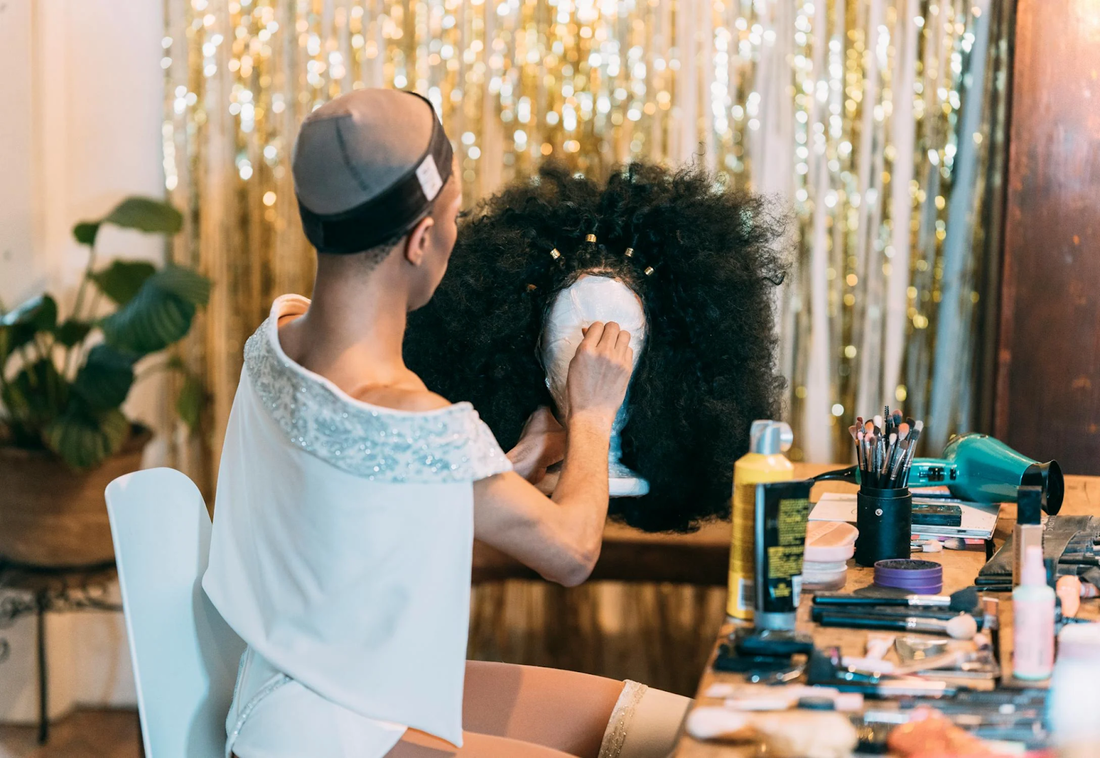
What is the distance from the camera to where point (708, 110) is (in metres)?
2.35

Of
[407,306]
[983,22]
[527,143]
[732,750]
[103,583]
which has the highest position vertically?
[983,22]

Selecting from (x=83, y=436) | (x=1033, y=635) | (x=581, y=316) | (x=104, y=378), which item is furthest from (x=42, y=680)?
(x=1033, y=635)

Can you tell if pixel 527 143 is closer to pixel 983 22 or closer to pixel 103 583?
pixel 983 22

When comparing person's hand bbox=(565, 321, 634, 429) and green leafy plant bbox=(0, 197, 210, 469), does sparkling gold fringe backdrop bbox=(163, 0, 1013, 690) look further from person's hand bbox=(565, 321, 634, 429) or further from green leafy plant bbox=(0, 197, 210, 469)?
person's hand bbox=(565, 321, 634, 429)

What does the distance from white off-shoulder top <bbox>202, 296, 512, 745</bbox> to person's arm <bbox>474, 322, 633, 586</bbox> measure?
1.4 inches

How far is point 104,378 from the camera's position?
7.21 feet

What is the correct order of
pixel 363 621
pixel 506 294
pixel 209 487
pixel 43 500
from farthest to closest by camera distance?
pixel 209 487
pixel 43 500
pixel 506 294
pixel 363 621

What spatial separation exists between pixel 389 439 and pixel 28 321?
5.56 ft

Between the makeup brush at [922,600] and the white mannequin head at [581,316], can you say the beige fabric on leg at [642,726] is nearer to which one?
the makeup brush at [922,600]

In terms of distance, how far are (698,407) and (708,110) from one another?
1158 mm

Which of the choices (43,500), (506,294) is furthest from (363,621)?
(43,500)

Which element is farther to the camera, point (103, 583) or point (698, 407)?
point (103, 583)

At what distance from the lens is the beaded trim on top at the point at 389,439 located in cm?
82

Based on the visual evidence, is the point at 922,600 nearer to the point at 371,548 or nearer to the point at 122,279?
the point at 371,548
